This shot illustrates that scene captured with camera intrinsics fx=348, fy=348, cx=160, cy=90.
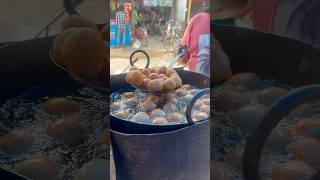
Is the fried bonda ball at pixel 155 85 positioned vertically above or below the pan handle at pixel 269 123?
below

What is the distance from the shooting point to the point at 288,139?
2.48 feet

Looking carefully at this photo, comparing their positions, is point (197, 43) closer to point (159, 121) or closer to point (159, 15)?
point (159, 15)

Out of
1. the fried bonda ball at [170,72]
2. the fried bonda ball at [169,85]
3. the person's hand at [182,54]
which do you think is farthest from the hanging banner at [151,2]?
the fried bonda ball at [169,85]

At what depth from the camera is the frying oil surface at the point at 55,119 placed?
0.75 meters

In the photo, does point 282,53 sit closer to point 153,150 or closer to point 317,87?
point 317,87

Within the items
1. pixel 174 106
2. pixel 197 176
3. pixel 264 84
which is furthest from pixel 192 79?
pixel 264 84

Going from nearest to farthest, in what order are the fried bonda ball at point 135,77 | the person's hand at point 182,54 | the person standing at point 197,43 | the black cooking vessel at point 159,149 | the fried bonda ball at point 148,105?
the black cooking vessel at point 159,149, the fried bonda ball at point 148,105, the fried bonda ball at point 135,77, the person standing at point 197,43, the person's hand at point 182,54

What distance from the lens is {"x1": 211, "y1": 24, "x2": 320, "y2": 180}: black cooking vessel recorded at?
70 cm

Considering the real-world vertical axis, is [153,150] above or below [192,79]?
below

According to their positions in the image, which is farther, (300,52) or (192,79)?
(192,79)

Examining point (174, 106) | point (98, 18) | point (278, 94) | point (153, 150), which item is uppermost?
point (98, 18)

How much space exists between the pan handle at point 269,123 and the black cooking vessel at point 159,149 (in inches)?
29.0

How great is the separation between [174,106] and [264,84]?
1.03 meters

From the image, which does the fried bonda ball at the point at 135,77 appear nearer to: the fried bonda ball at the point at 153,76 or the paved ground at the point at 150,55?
the fried bonda ball at the point at 153,76
